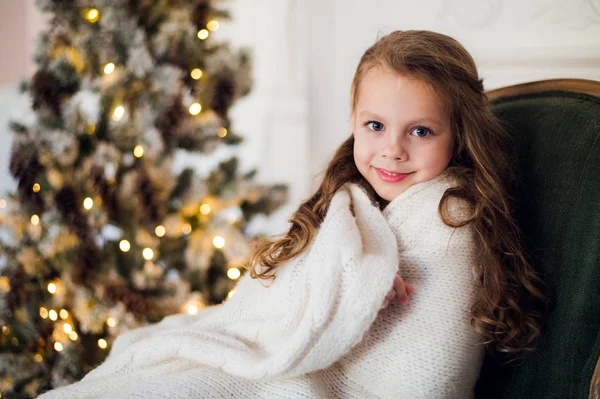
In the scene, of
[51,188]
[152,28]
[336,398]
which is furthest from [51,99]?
[336,398]

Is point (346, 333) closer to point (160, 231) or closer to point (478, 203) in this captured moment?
point (478, 203)

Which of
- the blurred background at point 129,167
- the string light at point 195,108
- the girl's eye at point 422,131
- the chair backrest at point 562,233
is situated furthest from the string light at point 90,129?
the chair backrest at point 562,233

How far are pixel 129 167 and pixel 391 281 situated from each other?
47.4 inches

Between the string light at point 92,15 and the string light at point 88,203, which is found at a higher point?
the string light at point 92,15

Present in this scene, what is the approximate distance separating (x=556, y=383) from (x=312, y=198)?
571 millimetres

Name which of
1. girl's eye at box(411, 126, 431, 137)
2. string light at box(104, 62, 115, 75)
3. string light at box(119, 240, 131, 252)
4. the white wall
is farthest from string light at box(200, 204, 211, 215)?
girl's eye at box(411, 126, 431, 137)

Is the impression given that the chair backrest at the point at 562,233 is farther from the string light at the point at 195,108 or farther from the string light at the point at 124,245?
the string light at the point at 124,245

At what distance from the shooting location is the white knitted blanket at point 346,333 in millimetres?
853

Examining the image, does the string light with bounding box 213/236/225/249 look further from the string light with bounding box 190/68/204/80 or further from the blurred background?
the string light with bounding box 190/68/204/80

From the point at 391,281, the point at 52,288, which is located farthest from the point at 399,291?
the point at 52,288

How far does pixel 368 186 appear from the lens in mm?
1164

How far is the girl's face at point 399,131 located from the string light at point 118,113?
3.12ft

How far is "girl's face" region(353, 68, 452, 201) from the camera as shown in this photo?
3.24 feet

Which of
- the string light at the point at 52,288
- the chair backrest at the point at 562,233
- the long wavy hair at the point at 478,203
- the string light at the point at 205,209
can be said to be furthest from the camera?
the string light at the point at 205,209
